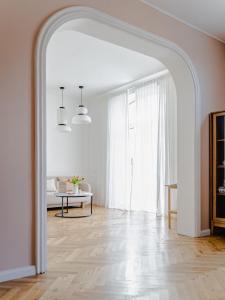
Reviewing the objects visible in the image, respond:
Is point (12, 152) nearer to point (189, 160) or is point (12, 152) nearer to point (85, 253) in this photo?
point (85, 253)

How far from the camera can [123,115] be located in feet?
25.2

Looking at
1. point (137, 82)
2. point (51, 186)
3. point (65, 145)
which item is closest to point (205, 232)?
point (137, 82)

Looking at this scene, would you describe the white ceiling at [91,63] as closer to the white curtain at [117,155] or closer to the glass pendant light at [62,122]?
the white curtain at [117,155]

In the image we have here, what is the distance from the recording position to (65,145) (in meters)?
8.74

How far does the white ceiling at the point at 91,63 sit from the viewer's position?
5.02m

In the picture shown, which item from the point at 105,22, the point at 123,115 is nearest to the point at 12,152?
the point at 105,22

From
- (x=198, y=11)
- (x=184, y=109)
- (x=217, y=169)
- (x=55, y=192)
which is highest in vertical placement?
(x=198, y=11)

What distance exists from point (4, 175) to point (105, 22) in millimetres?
2001

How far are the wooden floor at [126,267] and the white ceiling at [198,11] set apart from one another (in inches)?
118

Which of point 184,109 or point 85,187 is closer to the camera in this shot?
point 184,109

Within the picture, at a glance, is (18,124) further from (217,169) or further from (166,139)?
(166,139)

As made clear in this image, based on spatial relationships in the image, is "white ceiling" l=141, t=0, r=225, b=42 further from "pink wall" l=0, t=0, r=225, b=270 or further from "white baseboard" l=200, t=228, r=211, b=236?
"white baseboard" l=200, t=228, r=211, b=236

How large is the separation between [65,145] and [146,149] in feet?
9.03

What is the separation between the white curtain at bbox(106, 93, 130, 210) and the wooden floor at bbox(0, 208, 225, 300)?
255 centimetres
